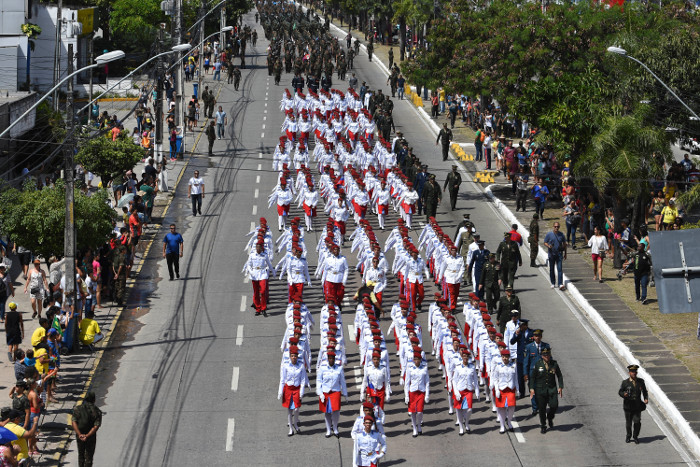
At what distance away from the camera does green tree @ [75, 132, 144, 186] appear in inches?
1578

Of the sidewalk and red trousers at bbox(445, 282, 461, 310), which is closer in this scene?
the sidewalk

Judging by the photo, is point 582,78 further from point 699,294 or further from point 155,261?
point 699,294

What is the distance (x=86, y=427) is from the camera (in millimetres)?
19391

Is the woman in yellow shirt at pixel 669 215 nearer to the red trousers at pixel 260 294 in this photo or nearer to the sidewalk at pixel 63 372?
the red trousers at pixel 260 294

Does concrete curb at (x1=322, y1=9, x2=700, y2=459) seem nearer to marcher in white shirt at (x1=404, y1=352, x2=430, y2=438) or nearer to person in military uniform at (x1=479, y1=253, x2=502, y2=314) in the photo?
person in military uniform at (x1=479, y1=253, x2=502, y2=314)

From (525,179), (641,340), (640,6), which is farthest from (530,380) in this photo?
(640,6)

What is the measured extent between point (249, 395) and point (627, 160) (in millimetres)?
14490

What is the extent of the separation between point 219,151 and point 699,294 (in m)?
35.8

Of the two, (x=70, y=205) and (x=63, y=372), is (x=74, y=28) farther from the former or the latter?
(x=63, y=372)

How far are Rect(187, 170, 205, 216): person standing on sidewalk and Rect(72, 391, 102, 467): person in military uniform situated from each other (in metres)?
19.4

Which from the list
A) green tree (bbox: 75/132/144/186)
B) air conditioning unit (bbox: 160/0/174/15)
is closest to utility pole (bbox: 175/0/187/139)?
air conditioning unit (bbox: 160/0/174/15)

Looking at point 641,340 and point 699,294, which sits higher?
point 699,294

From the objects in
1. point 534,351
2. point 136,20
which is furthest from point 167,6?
point 534,351

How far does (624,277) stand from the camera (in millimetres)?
32562
